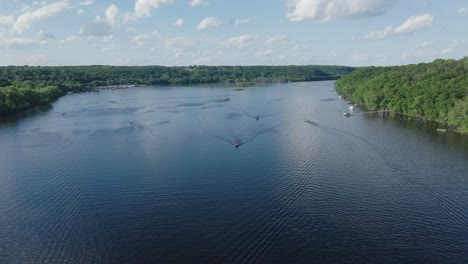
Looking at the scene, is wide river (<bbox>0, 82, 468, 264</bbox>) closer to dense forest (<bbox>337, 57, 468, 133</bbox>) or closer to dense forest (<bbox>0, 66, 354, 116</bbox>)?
dense forest (<bbox>337, 57, 468, 133</bbox>)

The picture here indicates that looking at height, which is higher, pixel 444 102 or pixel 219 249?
pixel 444 102

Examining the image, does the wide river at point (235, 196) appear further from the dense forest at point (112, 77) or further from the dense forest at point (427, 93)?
the dense forest at point (112, 77)

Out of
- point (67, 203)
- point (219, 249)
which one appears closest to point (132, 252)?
point (219, 249)

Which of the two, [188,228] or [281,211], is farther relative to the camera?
[281,211]

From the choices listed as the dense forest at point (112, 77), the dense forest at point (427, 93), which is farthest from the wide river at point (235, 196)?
the dense forest at point (112, 77)

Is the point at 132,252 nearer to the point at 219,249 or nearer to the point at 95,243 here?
the point at 95,243

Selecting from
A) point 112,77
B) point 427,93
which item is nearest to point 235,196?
point 427,93

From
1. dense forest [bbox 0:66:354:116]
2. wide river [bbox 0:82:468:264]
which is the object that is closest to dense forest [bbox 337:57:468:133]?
wide river [bbox 0:82:468:264]
